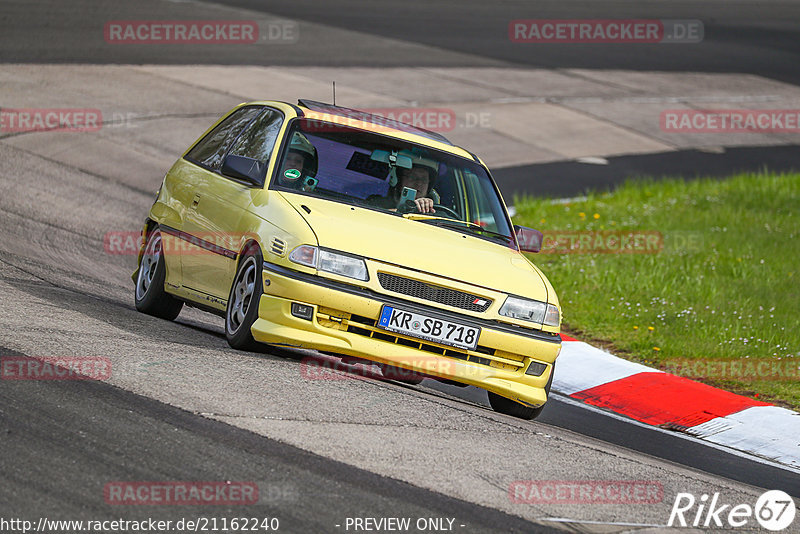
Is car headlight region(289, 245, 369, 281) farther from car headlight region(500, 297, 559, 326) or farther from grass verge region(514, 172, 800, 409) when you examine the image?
grass verge region(514, 172, 800, 409)

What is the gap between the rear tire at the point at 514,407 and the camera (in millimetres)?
7844

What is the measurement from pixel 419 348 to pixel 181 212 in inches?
95.7

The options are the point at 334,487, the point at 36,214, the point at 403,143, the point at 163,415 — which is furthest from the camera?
the point at 36,214

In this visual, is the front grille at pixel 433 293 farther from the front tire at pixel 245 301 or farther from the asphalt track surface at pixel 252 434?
the front tire at pixel 245 301

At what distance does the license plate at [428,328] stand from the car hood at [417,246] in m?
0.29

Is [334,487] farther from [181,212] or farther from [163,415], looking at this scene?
[181,212]

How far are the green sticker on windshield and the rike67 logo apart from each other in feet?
10.8

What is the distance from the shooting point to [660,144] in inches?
892

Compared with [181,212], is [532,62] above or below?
above

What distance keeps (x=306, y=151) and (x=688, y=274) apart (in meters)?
6.41

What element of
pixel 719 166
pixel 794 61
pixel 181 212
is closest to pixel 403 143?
pixel 181 212

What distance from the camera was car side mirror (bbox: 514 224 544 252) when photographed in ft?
27.9

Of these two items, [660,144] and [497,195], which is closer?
[497,195]

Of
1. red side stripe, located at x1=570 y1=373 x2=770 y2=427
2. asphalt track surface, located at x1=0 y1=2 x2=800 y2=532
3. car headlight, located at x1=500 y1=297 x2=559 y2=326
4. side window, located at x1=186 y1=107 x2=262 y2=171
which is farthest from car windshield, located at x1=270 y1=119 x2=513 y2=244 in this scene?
red side stripe, located at x1=570 y1=373 x2=770 y2=427
